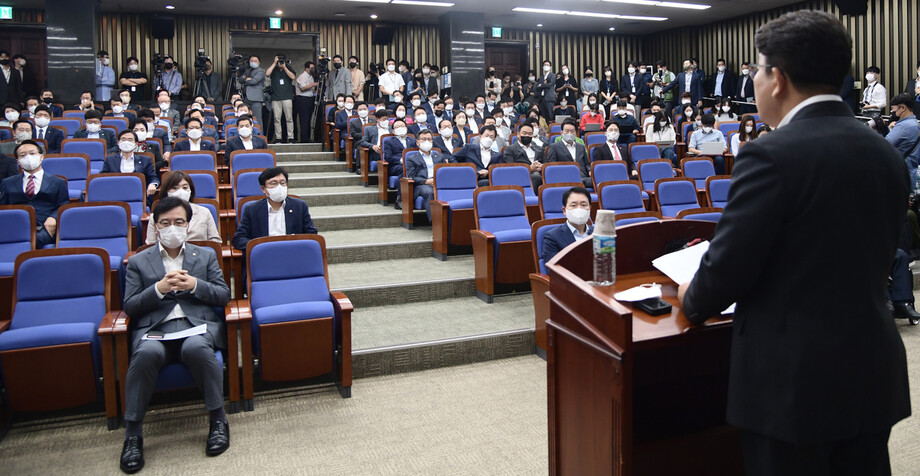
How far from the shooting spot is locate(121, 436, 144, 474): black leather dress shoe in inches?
92.4

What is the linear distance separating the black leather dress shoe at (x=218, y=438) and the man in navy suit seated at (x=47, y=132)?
510 cm

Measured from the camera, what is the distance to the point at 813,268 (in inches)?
40.9

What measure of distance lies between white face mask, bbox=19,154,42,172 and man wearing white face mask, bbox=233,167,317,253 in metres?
1.76

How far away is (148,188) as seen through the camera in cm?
498

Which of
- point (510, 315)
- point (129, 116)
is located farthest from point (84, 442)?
point (129, 116)

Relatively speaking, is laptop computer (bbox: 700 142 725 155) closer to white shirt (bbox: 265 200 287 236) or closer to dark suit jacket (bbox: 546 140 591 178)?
dark suit jacket (bbox: 546 140 591 178)

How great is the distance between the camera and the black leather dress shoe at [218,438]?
248 cm

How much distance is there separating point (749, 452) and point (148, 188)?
189 inches

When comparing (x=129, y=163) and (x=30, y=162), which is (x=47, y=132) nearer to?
(x=129, y=163)

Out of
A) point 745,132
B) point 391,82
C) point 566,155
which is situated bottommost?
point 566,155

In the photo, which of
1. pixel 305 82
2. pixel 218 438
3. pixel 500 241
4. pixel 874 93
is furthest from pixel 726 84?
pixel 218 438

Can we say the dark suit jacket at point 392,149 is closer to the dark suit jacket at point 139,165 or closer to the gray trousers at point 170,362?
the dark suit jacket at point 139,165

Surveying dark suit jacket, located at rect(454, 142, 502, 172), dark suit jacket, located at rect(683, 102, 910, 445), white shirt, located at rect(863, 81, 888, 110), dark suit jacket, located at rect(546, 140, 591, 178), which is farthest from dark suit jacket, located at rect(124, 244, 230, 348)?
white shirt, located at rect(863, 81, 888, 110)

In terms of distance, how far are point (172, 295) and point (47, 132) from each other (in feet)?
16.3
